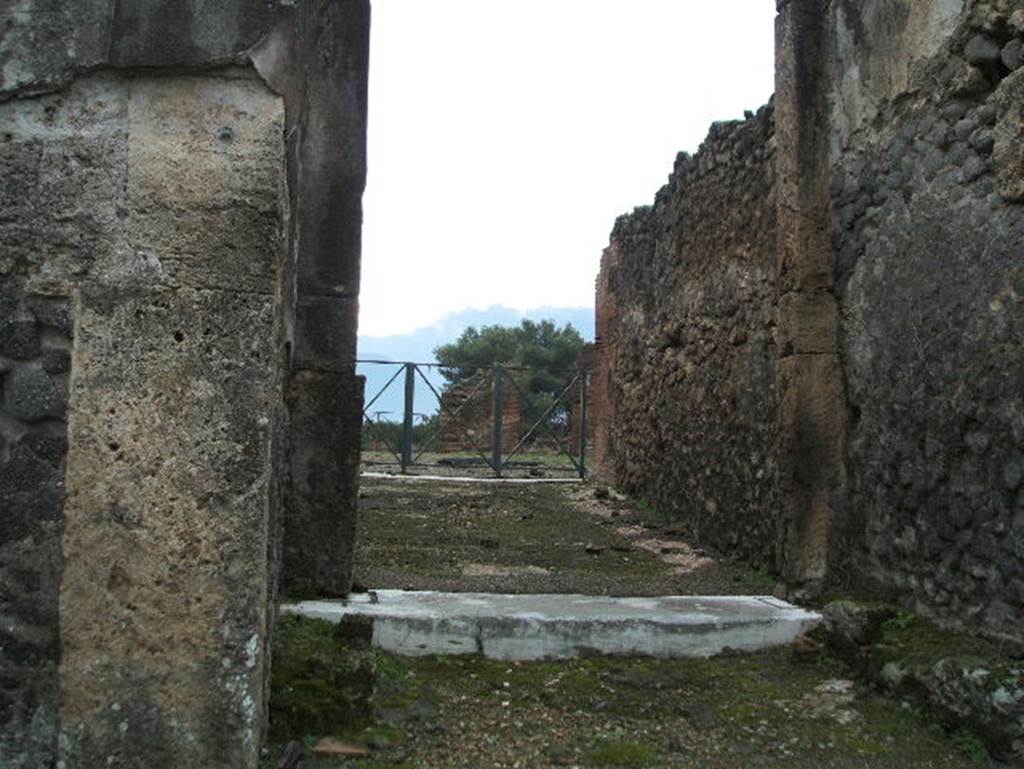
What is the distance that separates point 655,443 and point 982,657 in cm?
559

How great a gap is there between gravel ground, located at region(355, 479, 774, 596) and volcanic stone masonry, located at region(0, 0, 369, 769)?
97.7 inches

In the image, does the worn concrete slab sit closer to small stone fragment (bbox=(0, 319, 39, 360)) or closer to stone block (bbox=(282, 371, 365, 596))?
stone block (bbox=(282, 371, 365, 596))

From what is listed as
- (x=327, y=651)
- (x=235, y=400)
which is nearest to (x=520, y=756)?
(x=327, y=651)

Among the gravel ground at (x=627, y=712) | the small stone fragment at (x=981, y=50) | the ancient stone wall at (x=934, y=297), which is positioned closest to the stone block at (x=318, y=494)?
the gravel ground at (x=627, y=712)

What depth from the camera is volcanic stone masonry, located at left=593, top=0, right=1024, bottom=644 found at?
12.5ft

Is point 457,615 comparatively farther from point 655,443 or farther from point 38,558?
point 655,443

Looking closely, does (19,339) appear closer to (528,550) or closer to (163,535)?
(163,535)

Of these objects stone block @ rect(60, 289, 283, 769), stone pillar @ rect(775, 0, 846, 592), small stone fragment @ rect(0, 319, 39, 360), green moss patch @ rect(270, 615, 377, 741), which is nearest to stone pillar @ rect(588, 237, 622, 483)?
stone pillar @ rect(775, 0, 846, 592)

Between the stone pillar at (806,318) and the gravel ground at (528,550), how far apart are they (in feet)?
1.77

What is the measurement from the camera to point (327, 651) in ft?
12.1

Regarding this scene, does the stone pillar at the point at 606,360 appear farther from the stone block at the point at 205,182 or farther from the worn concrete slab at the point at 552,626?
the stone block at the point at 205,182

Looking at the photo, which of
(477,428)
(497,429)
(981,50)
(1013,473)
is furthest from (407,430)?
(1013,473)

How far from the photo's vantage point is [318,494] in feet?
14.6

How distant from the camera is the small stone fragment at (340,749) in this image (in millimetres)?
3230
